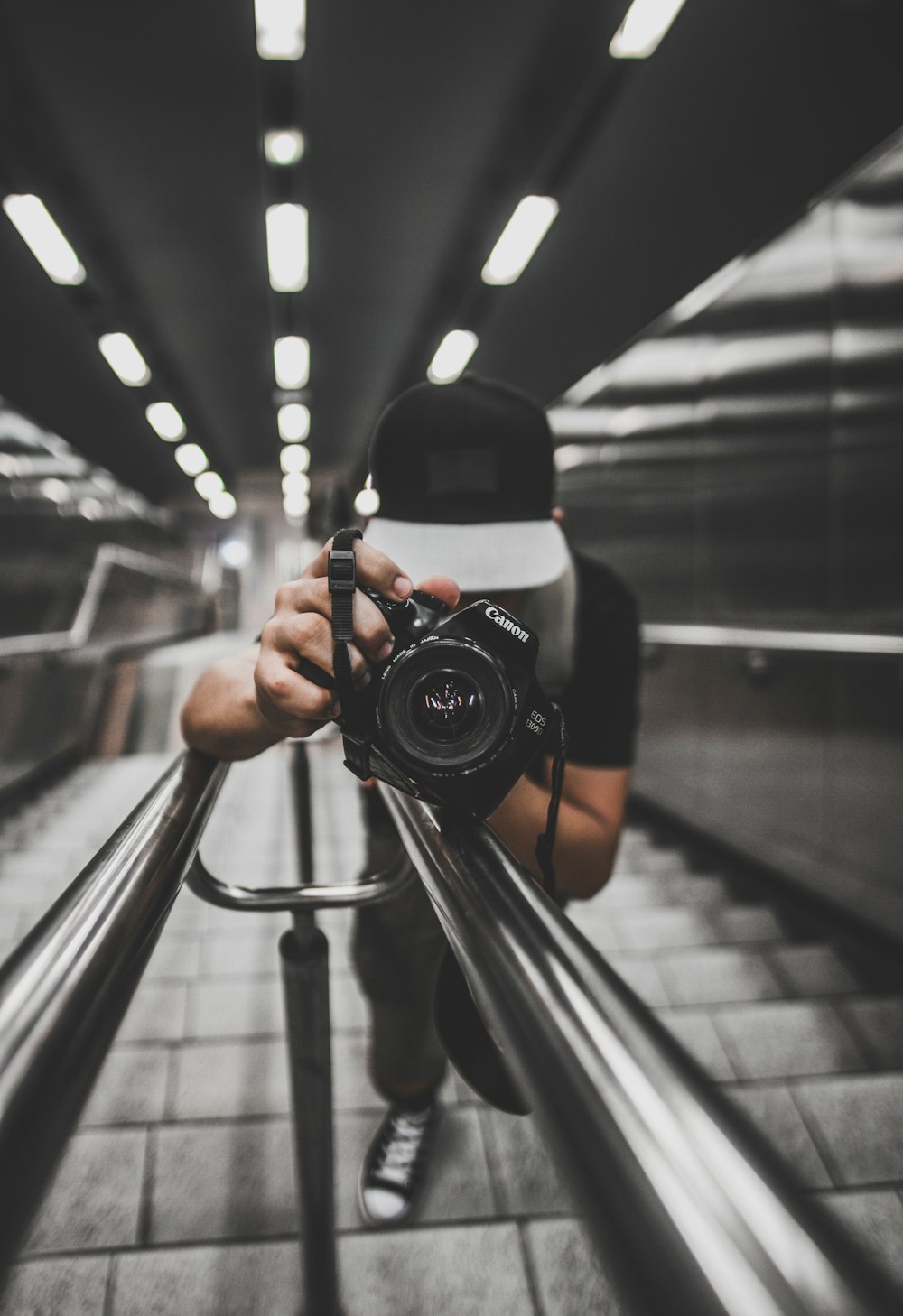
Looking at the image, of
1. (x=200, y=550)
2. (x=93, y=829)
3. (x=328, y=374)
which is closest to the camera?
(x=93, y=829)

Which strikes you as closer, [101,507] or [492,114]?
[492,114]

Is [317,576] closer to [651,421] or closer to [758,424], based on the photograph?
[758,424]

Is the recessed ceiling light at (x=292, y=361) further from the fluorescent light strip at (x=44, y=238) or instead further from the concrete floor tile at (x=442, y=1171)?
the concrete floor tile at (x=442, y=1171)

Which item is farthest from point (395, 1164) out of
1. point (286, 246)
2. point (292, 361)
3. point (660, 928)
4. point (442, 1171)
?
point (292, 361)

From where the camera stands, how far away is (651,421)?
186 inches

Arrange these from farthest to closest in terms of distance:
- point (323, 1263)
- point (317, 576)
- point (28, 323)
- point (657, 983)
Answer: point (28, 323)
point (657, 983)
point (323, 1263)
point (317, 576)

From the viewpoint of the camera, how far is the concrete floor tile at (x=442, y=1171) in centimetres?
149

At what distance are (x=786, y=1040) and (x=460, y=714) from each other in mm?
1887

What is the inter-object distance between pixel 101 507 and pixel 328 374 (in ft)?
10.1

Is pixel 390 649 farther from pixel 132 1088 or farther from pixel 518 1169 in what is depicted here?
pixel 132 1088

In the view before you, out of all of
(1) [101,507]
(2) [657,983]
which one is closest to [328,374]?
(1) [101,507]

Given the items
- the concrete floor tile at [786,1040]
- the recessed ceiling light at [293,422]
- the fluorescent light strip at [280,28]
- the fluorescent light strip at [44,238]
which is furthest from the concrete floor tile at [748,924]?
the recessed ceiling light at [293,422]

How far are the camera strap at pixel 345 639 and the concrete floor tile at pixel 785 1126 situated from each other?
1346 mm

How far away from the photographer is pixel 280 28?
10.9 feet
